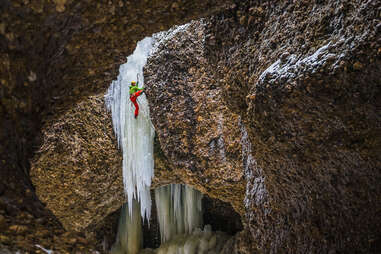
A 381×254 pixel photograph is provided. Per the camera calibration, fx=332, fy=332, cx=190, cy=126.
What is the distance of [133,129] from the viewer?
15.0ft

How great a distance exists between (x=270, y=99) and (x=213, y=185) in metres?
2.44

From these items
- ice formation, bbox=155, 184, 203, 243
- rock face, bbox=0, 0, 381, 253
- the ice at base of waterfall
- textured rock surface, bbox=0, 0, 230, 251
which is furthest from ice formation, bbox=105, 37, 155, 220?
textured rock surface, bbox=0, 0, 230, 251

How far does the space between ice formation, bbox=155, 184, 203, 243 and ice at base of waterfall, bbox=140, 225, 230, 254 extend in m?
0.12

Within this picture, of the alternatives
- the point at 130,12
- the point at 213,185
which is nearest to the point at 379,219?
the point at 130,12

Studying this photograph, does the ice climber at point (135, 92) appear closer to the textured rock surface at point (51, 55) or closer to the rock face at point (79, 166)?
the rock face at point (79, 166)

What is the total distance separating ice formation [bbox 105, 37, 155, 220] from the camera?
4492 millimetres

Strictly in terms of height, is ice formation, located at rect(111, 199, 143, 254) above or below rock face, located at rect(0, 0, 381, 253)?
below

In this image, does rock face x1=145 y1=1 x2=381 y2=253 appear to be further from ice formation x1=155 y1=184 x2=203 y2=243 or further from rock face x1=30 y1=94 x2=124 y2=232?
ice formation x1=155 y1=184 x2=203 y2=243

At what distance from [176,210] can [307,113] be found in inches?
177

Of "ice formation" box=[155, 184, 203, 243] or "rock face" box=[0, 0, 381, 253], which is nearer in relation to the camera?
"rock face" box=[0, 0, 381, 253]

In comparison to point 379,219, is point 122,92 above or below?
above

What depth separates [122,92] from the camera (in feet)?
15.3

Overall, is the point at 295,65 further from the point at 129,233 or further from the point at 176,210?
the point at 129,233

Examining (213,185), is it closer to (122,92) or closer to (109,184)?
(109,184)
